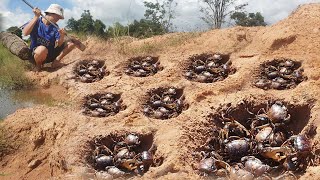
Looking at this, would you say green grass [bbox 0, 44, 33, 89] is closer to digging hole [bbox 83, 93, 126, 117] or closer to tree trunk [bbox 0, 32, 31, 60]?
tree trunk [bbox 0, 32, 31, 60]

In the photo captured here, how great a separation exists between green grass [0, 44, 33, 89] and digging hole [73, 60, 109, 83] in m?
1.11

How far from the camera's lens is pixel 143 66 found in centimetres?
880

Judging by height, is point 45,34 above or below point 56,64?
above

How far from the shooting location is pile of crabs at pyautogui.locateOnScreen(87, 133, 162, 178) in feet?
17.9

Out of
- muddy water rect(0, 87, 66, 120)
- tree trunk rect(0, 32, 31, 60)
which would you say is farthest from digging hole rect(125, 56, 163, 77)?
tree trunk rect(0, 32, 31, 60)

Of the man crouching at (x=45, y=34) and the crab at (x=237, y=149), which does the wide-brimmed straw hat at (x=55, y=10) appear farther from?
the crab at (x=237, y=149)

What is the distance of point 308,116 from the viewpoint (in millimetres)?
5938

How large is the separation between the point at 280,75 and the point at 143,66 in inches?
116

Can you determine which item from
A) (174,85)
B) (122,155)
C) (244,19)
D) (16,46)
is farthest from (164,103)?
(244,19)

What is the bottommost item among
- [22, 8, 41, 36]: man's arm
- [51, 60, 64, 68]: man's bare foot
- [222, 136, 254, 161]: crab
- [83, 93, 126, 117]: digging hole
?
[222, 136, 254, 161]: crab

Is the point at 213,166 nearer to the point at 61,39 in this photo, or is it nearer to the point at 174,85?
the point at 174,85

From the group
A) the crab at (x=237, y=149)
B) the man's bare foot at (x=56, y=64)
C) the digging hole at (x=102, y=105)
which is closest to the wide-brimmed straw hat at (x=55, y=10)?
the man's bare foot at (x=56, y=64)

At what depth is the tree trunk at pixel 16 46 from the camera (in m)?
9.81

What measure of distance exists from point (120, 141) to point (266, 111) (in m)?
2.26
